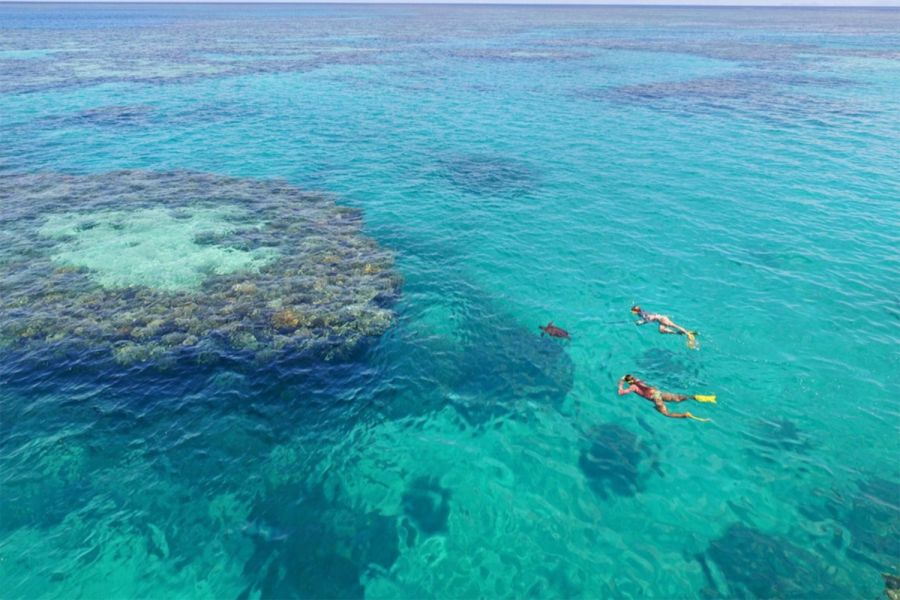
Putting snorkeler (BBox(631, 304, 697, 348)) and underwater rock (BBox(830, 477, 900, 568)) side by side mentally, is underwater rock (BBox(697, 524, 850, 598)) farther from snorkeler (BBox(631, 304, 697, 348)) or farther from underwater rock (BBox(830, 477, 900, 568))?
snorkeler (BBox(631, 304, 697, 348))

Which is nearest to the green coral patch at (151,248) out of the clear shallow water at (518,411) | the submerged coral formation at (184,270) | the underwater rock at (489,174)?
the submerged coral formation at (184,270)

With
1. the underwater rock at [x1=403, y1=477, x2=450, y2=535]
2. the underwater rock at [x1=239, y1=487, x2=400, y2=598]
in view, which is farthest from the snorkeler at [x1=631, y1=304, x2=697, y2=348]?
the underwater rock at [x1=239, y1=487, x2=400, y2=598]

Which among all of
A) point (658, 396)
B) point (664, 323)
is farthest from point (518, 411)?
point (664, 323)

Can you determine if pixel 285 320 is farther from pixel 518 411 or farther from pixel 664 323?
pixel 664 323

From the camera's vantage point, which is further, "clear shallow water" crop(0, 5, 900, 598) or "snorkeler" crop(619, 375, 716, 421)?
"snorkeler" crop(619, 375, 716, 421)

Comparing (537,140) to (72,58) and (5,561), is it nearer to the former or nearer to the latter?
(5,561)
